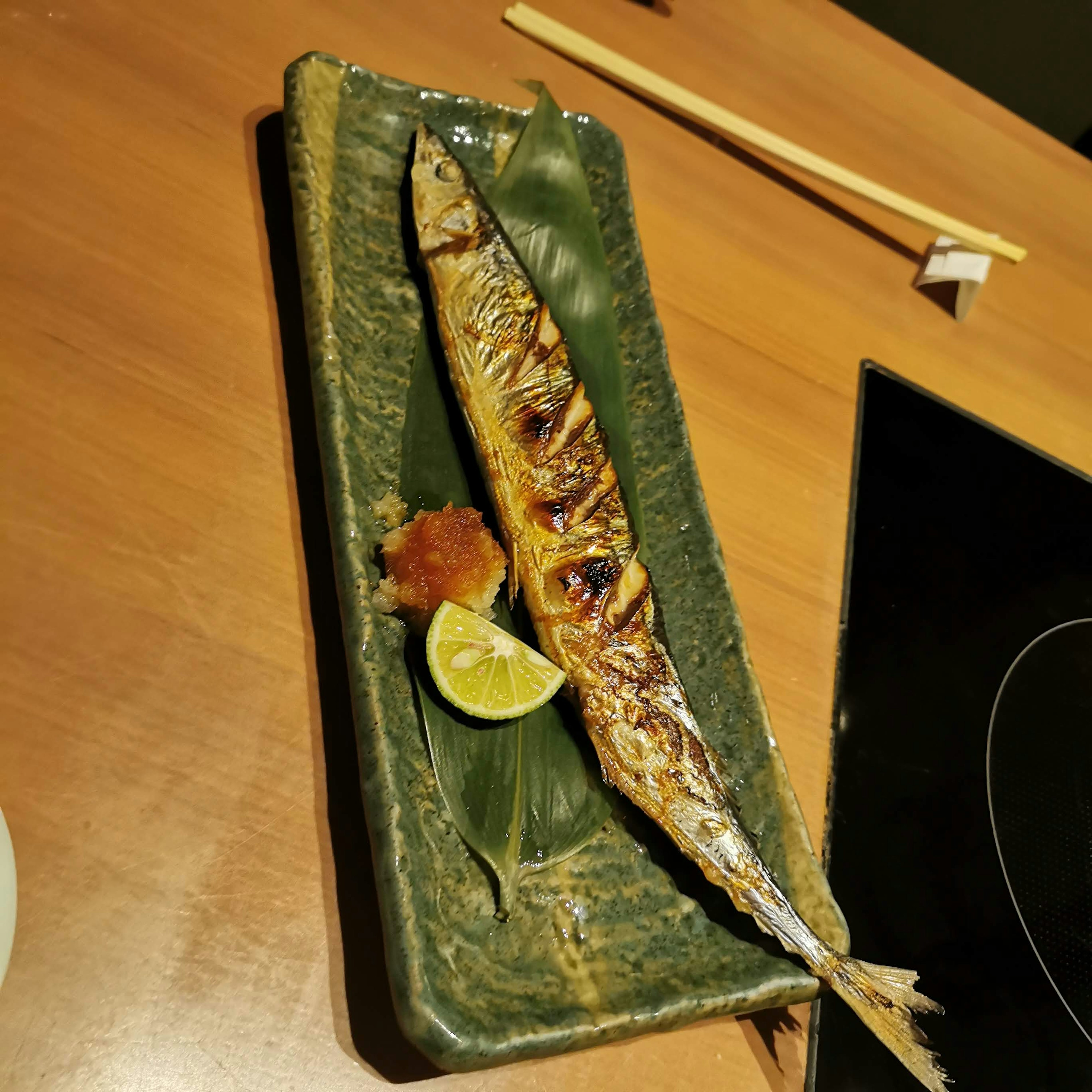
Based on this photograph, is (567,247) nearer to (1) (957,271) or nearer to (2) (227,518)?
(2) (227,518)

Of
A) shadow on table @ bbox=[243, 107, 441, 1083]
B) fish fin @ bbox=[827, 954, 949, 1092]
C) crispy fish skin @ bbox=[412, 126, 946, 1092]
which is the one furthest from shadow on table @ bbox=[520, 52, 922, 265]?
fish fin @ bbox=[827, 954, 949, 1092]

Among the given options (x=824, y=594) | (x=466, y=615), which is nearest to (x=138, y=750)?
(x=466, y=615)

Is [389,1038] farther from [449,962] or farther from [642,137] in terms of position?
[642,137]

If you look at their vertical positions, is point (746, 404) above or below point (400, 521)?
above

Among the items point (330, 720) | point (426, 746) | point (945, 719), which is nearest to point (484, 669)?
point (426, 746)

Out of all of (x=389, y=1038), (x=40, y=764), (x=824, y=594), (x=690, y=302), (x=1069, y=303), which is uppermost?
(x=1069, y=303)

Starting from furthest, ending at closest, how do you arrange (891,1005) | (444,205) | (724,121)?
(724,121), (444,205), (891,1005)

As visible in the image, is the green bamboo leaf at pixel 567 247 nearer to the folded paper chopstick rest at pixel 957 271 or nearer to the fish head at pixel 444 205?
the fish head at pixel 444 205
